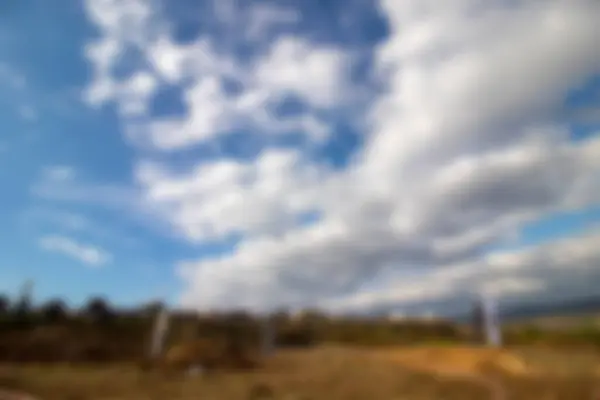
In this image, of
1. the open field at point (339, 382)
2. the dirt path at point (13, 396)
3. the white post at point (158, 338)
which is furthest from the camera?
the white post at point (158, 338)

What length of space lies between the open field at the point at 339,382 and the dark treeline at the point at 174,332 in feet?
14.5

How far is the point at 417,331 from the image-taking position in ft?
71.1

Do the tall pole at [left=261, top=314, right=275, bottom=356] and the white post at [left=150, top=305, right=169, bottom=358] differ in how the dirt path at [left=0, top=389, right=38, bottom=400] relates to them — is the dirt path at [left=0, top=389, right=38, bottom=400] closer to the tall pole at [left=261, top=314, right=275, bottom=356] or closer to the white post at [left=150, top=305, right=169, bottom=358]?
the white post at [left=150, top=305, right=169, bottom=358]

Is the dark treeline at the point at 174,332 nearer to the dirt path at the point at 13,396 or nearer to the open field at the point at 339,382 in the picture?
the open field at the point at 339,382

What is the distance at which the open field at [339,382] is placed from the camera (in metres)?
7.93

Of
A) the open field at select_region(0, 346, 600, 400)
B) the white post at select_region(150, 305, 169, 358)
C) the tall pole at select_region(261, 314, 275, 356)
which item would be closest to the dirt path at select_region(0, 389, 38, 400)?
the open field at select_region(0, 346, 600, 400)

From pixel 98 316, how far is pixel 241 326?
4.83m

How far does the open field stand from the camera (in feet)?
26.0

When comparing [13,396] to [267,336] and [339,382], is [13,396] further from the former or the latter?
[267,336]

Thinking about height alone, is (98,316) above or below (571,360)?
above

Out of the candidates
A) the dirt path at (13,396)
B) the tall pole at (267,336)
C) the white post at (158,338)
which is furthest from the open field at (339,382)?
the tall pole at (267,336)

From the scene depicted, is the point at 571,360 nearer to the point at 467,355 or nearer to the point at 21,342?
the point at 467,355

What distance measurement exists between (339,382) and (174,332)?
9.95m

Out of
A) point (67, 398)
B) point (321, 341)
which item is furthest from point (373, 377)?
point (321, 341)
